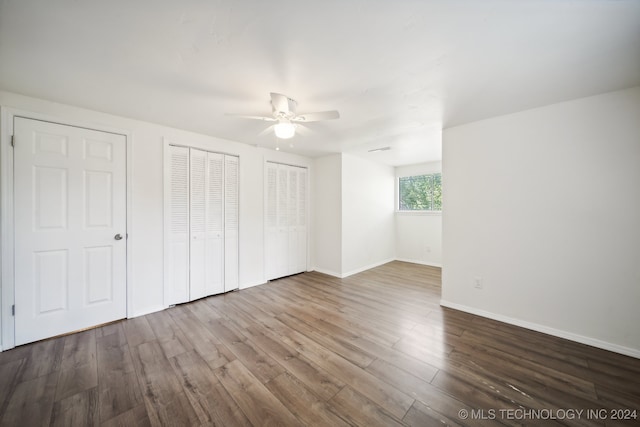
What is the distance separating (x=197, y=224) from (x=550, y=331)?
439 centimetres

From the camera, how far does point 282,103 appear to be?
2.02 meters

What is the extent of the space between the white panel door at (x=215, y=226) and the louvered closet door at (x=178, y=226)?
11.2 inches

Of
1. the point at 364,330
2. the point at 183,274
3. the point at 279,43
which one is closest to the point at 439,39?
the point at 279,43

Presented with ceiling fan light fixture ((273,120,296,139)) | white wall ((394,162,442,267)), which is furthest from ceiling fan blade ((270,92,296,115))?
white wall ((394,162,442,267))

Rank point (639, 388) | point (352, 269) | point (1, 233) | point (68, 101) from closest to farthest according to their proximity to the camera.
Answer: point (639, 388) < point (1, 233) < point (68, 101) < point (352, 269)

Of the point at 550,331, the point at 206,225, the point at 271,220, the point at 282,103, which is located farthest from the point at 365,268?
the point at 282,103

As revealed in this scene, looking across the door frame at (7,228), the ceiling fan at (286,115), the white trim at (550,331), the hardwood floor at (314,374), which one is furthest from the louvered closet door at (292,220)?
the door frame at (7,228)

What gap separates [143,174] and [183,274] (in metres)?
1.41

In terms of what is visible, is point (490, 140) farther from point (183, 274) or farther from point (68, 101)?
point (68, 101)

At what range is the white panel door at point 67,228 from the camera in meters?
2.17

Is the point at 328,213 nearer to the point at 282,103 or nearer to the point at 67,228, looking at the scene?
the point at 282,103

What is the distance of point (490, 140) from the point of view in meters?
2.69

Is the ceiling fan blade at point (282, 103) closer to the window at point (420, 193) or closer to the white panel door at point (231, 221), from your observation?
the white panel door at point (231, 221)

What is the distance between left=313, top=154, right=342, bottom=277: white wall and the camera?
14.3 feet
